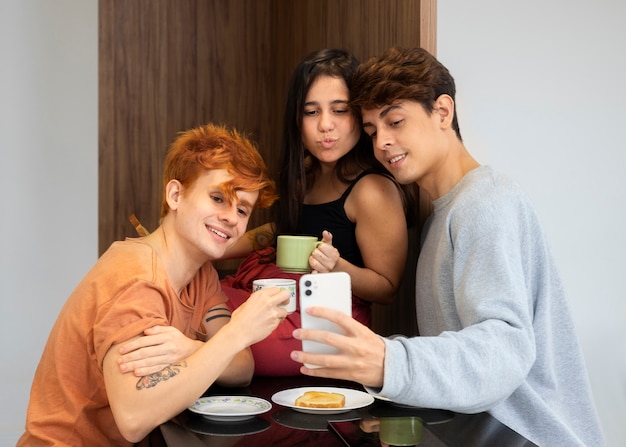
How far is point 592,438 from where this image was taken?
1.52m

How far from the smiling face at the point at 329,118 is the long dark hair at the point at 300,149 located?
0.02m

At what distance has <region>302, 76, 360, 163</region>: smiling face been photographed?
1.85 m

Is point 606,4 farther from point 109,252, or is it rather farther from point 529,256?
point 109,252

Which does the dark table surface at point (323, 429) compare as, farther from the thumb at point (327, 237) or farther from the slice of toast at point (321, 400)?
the thumb at point (327, 237)

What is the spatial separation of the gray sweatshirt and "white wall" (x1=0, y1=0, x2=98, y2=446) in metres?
2.19

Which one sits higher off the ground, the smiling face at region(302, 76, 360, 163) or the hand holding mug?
the smiling face at region(302, 76, 360, 163)

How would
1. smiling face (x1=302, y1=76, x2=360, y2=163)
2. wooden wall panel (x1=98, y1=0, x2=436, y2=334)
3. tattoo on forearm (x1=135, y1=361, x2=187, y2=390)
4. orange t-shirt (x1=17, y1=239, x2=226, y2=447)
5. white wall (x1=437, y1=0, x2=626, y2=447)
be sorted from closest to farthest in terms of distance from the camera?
tattoo on forearm (x1=135, y1=361, x2=187, y2=390)
orange t-shirt (x1=17, y1=239, x2=226, y2=447)
smiling face (x1=302, y1=76, x2=360, y2=163)
white wall (x1=437, y1=0, x2=626, y2=447)
wooden wall panel (x1=98, y1=0, x2=436, y2=334)

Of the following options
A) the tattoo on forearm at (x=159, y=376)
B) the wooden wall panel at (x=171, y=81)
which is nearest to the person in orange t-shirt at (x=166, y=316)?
the tattoo on forearm at (x=159, y=376)

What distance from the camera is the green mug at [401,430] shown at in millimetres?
1172

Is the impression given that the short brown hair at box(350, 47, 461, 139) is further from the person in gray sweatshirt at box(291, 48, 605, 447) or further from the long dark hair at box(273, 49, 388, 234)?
the long dark hair at box(273, 49, 388, 234)

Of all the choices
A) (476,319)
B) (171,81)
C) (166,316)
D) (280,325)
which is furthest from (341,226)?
(171,81)

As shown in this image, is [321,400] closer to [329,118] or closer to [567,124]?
[329,118]

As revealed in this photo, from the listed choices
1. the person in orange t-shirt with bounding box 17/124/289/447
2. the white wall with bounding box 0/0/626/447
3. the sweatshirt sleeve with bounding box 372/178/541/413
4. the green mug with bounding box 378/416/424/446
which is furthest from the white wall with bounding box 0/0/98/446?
the green mug with bounding box 378/416/424/446

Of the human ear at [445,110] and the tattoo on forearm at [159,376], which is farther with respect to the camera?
the human ear at [445,110]
